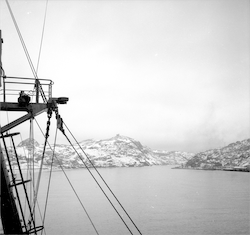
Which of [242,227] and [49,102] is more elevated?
[49,102]

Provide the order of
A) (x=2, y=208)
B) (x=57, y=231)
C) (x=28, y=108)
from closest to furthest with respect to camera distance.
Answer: (x=2, y=208), (x=28, y=108), (x=57, y=231)

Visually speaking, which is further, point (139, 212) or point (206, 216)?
point (139, 212)

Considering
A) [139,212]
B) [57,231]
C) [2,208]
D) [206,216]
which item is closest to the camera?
[2,208]

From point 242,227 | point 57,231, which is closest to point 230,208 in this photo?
point 242,227

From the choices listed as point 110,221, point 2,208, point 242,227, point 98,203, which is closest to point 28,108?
point 2,208

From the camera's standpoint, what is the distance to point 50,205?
5559 cm

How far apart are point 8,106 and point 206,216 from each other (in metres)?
47.7

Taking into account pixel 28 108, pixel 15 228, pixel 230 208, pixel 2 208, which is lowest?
pixel 230 208

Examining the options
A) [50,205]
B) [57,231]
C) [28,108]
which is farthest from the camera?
[50,205]

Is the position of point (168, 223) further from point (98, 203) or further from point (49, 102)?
point (49, 102)

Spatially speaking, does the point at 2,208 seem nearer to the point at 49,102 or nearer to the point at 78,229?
the point at 49,102

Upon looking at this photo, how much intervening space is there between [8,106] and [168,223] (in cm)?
3977

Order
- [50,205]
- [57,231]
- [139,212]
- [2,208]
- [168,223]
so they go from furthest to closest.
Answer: [50,205] < [139,212] < [168,223] < [57,231] < [2,208]

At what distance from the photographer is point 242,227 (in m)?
37.2
